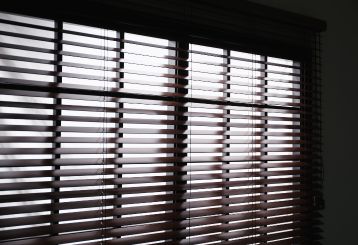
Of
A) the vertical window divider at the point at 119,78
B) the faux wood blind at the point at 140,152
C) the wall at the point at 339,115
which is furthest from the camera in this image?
the wall at the point at 339,115

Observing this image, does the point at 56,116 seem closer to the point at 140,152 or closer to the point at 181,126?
the point at 140,152

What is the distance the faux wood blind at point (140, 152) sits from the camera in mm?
1286

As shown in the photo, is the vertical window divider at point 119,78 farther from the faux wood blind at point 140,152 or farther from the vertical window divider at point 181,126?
the vertical window divider at point 181,126

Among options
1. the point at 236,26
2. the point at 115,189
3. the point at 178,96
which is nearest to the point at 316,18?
the point at 236,26

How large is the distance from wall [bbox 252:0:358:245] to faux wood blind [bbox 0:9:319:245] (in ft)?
0.74

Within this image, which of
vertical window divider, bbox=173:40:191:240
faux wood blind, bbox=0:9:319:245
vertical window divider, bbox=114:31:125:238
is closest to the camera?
faux wood blind, bbox=0:9:319:245

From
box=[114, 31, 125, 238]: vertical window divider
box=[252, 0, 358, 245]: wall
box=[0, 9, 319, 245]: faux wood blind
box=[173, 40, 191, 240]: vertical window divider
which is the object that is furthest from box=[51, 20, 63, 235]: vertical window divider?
box=[252, 0, 358, 245]: wall

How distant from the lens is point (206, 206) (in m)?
1.67

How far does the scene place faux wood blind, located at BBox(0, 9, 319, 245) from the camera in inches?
50.6

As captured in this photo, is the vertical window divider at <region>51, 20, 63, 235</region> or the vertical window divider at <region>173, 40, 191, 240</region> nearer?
the vertical window divider at <region>51, 20, 63, 235</region>

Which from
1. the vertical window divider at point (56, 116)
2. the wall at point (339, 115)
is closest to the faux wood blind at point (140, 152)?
the vertical window divider at point (56, 116)

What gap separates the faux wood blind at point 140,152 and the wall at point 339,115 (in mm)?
224

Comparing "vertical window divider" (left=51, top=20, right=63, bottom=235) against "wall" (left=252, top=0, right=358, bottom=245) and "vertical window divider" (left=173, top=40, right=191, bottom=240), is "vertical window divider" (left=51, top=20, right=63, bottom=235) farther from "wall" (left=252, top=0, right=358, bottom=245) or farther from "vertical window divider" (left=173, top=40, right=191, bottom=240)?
"wall" (left=252, top=0, right=358, bottom=245)

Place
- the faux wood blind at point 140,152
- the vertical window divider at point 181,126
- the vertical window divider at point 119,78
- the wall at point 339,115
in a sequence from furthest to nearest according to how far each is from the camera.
Answer: 1. the wall at point 339,115
2. the vertical window divider at point 181,126
3. the vertical window divider at point 119,78
4. the faux wood blind at point 140,152
